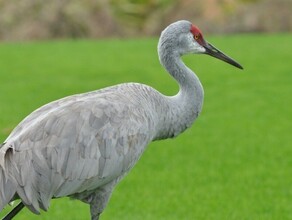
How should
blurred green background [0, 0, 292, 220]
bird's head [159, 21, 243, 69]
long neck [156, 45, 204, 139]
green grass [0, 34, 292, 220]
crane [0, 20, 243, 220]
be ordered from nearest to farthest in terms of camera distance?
crane [0, 20, 243, 220] < long neck [156, 45, 204, 139] < bird's head [159, 21, 243, 69] < green grass [0, 34, 292, 220] < blurred green background [0, 0, 292, 220]

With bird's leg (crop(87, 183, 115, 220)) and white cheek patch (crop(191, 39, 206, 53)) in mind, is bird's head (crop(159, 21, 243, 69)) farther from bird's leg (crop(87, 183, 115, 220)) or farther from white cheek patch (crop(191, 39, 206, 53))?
bird's leg (crop(87, 183, 115, 220))

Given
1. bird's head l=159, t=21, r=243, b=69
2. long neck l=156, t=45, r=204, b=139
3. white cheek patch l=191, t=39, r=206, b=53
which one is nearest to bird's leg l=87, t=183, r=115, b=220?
long neck l=156, t=45, r=204, b=139

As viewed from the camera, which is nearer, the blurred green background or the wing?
the wing

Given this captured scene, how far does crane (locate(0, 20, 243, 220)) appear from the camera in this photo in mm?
5777

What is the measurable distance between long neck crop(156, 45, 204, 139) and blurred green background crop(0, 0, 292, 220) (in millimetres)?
1597

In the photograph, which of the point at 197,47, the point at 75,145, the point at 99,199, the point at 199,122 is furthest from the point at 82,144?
the point at 199,122

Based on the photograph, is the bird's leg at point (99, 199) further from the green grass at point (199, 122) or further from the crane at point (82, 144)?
the green grass at point (199, 122)

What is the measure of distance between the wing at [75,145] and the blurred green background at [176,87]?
205 centimetres

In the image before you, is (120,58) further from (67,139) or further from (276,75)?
(67,139)

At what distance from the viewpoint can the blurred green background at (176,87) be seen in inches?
344

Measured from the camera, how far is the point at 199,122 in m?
13.1

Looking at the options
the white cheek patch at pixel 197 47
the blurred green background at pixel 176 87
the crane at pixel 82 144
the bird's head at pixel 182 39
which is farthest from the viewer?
the blurred green background at pixel 176 87

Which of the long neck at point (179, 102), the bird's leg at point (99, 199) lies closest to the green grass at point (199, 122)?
the long neck at point (179, 102)

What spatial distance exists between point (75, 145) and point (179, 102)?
1.11 metres
